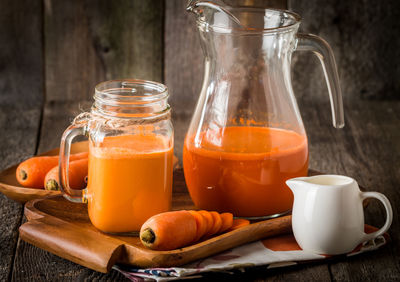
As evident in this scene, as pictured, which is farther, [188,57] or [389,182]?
[188,57]

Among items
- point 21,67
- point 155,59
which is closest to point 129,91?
point 155,59

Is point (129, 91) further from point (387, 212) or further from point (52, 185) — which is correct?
point (387, 212)

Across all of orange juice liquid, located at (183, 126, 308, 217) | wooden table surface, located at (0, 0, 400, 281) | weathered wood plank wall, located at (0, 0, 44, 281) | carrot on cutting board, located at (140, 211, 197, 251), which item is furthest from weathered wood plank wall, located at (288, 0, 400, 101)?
carrot on cutting board, located at (140, 211, 197, 251)

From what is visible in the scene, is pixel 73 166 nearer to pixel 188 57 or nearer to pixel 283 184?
pixel 283 184

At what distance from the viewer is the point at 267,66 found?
1.07 meters

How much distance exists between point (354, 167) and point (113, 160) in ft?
2.73

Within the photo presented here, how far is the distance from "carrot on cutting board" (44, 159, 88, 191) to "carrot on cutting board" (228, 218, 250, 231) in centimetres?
38

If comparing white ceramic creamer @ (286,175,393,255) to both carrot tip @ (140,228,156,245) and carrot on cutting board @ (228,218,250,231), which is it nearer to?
carrot on cutting board @ (228,218,250,231)

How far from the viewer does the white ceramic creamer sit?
0.96m

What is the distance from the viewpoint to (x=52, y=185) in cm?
122

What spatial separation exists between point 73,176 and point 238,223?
40 centimetres

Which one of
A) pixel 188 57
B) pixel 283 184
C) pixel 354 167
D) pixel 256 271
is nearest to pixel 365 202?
pixel 283 184

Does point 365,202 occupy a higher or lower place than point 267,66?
lower

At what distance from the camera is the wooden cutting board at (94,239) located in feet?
2.96
